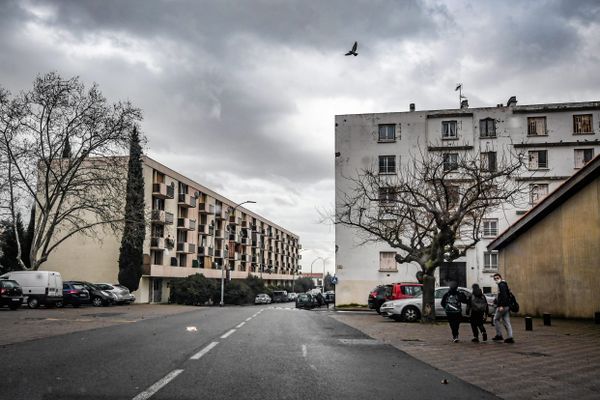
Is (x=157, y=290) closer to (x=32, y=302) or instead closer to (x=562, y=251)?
(x=32, y=302)

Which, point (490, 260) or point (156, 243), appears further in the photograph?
point (156, 243)

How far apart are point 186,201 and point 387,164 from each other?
25757mm

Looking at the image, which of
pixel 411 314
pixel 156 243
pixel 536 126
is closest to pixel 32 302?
pixel 411 314

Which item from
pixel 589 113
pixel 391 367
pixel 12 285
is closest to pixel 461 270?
pixel 589 113

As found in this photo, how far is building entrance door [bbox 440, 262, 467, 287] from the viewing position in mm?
42812

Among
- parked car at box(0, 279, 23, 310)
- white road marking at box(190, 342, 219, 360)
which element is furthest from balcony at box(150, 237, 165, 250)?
white road marking at box(190, 342, 219, 360)

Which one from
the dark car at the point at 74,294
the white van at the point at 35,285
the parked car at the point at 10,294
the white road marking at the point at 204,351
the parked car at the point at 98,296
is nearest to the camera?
the white road marking at the point at 204,351

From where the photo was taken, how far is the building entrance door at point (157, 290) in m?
53.3

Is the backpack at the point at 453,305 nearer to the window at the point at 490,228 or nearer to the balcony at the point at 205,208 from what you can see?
the window at the point at 490,228

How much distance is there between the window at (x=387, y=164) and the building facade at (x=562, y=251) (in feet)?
55.8

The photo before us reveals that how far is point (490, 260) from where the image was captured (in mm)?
42562

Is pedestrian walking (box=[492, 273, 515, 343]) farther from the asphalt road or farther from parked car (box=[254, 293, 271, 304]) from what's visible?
parked car (box=[254, 293, 271, 304])

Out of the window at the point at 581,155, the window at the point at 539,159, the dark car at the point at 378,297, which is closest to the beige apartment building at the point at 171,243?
the dark car at the point at 378,297

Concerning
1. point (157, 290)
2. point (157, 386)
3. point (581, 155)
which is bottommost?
point (157, 290)
